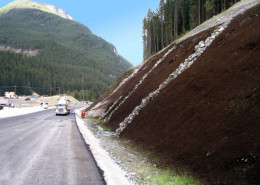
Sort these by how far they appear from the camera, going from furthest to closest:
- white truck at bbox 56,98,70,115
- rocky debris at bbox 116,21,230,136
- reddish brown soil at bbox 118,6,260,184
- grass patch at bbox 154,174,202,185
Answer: white truck at bbox 56,98,70,115 < rocky debris at bbox 116,21,230,136 < grass patch at bbox 154,174,202,185 < reddish brown soil at bbox 118,6,260,184

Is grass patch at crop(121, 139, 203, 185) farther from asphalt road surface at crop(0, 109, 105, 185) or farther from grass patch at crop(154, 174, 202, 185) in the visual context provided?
asphalt road surface at crop(0, 109, 105, 185)

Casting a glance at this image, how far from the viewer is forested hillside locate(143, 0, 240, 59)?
52931 millimetres

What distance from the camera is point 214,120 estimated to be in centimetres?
905

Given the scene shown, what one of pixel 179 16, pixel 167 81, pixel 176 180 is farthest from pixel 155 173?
pixel 179 16

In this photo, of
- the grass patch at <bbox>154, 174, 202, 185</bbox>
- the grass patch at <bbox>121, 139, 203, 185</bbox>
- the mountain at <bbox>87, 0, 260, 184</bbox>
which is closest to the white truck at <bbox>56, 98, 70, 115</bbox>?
the mountain at <bbox>87, 0, 260, 184</bbox>

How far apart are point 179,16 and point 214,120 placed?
64315 millimetres

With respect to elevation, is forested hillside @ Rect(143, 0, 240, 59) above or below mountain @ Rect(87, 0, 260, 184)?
above

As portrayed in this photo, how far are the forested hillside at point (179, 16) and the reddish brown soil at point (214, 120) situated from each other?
39835 mm

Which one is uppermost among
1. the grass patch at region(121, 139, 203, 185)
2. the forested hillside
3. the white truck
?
the forested hillside

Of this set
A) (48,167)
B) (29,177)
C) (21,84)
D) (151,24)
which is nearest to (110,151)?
(48,167)

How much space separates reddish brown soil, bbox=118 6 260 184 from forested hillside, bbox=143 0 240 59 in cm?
3984

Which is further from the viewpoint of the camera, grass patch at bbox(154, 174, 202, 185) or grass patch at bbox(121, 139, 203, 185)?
grass patch at bbox(121, 139, 203, 185)

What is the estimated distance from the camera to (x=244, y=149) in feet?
21.9

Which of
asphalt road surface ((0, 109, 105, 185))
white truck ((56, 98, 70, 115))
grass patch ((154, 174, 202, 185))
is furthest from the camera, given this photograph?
white truck ((56, 98, 70, 115))
